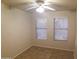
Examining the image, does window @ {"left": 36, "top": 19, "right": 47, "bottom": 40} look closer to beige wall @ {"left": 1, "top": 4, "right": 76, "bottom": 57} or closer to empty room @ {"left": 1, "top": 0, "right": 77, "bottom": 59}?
empty room @ {"left": 1, "top": 0, "right": 77, "bottom": 59}

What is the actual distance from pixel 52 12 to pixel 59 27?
0.87 metres

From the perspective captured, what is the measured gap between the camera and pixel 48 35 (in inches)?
273

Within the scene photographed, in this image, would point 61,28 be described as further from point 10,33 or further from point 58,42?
point 10,33

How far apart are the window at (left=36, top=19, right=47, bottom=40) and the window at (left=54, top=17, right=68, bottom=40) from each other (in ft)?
1.97

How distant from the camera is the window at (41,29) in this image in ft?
23.3

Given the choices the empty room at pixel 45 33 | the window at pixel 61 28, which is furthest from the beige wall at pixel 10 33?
the window at pixel 61 28

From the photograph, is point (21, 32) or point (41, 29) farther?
point (41, 29)

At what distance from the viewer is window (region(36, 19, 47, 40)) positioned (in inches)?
280

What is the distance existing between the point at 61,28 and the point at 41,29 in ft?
3.75

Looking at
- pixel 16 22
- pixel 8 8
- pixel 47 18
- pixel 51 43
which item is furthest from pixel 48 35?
pixel 8 8

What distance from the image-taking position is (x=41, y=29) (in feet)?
23.8

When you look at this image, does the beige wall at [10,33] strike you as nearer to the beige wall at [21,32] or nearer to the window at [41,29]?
the beige wall at [21,32]

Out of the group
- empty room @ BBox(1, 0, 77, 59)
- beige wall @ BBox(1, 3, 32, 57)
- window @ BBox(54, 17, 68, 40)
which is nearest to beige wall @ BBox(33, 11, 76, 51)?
empty room @ BBox(1, 0, 77, 59)

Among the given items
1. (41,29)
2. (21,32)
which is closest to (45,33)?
(41,29)
